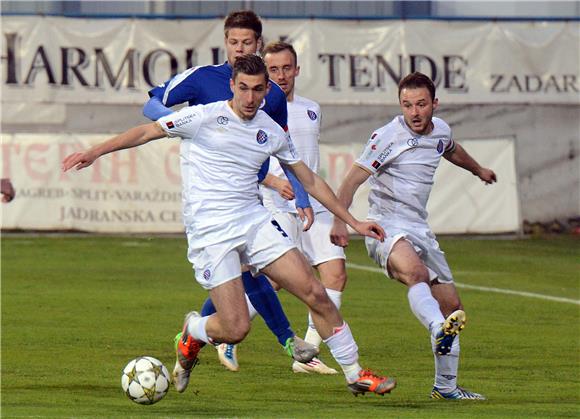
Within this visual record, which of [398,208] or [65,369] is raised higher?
[398,208]

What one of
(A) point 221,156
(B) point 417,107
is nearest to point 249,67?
(A) point 221,156

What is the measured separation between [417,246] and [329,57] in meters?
17.8

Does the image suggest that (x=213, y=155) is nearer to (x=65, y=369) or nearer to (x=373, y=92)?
(x=65, y=369)

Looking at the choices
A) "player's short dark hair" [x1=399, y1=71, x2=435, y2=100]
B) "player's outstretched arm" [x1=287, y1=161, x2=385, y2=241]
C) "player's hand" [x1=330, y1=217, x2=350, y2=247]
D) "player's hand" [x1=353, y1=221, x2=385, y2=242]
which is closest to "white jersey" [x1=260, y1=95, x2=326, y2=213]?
"player's hand" [x1=330, y1=217, x2=350, y2=247]

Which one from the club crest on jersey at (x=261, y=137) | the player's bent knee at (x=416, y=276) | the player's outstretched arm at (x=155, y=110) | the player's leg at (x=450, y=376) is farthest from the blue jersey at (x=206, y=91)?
the player's leg at (x=450, y=376)

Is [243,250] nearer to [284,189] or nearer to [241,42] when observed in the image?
[284,189]

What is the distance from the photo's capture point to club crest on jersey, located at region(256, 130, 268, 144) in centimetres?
942

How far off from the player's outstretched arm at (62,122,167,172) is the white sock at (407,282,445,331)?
1962 millimetres

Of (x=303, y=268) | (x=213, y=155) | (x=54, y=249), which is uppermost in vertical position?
(x=213, y=155)

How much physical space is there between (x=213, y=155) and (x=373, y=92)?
61.5 ft

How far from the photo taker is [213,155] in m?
9.43

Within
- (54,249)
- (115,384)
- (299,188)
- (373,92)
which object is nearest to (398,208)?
(299,188)

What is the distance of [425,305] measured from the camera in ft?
32.2

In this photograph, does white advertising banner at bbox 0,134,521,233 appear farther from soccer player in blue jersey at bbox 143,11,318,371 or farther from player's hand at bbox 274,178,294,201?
player's hand at bbox 274,178,294,201
